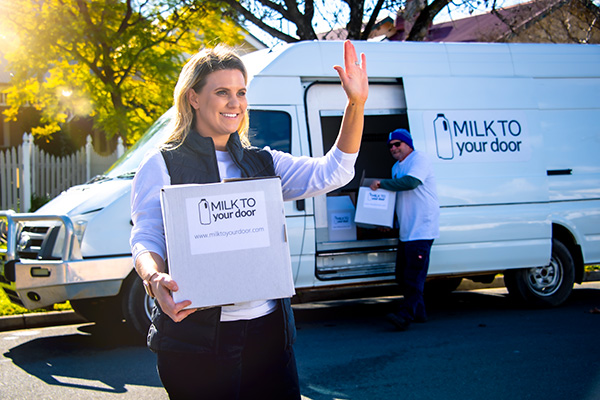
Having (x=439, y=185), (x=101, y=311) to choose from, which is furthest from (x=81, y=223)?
(x=439, y=185)

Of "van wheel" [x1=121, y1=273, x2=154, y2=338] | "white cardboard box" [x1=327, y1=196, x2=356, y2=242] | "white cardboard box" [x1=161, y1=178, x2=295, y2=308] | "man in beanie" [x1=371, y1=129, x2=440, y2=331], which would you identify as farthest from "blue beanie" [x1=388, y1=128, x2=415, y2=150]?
"white cardboard box" [x1=161, y1=178, x2=295, y2=308]

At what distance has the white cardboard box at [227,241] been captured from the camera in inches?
79.7

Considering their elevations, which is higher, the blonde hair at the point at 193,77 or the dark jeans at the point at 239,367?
the blonde hair at the point at 193,77

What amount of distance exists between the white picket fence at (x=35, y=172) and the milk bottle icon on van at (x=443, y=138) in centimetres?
1043

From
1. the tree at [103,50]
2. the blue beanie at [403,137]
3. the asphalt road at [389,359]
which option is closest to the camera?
the asphalt road at [389,359]

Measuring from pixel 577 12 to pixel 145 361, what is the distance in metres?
16.8

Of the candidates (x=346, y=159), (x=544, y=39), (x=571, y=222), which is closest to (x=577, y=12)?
(x=544, y=39)

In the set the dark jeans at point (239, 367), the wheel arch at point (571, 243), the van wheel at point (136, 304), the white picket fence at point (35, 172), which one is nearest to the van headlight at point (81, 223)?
the van wheel at point (136, 304)

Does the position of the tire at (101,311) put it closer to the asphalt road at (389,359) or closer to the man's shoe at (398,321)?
the asphalt road at (389,359)

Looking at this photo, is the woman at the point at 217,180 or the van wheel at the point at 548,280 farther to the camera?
the van wheel at the point at 548,280

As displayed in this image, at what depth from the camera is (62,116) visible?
1466 cm

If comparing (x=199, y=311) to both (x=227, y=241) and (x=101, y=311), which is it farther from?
(x=101, y=311)

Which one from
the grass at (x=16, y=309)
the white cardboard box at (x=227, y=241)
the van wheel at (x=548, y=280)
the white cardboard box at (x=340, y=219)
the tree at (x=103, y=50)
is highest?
the tree at (x=103, y=50)

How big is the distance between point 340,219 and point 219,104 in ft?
16.2
